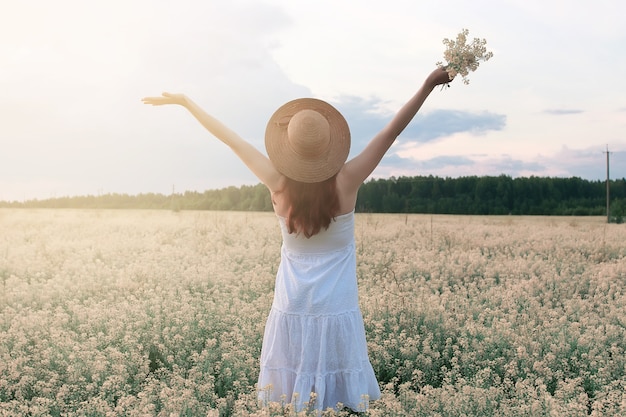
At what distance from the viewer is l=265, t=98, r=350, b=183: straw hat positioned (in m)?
4.25

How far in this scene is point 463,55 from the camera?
449 cm

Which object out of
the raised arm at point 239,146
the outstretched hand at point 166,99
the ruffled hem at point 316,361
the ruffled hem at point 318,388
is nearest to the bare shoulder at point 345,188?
the raised arm at point 239,146

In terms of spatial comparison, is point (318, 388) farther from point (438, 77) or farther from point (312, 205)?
point (438, 77)

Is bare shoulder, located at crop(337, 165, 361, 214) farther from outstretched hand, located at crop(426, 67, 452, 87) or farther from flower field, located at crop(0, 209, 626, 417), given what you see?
flower field, located at crop(0, 209, 626, 417)

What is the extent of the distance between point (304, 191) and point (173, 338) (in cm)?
340

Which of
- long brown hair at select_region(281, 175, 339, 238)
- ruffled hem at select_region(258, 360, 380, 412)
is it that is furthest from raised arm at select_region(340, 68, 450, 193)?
ruffled hem at select_region(258, 360, 380, 412)

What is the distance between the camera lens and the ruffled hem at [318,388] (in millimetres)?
4633

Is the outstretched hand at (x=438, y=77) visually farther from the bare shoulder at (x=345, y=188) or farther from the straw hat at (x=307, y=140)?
the bare shoulder at (x=345, y=188)

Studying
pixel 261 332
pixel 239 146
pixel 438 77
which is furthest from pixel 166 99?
pixel 261 332

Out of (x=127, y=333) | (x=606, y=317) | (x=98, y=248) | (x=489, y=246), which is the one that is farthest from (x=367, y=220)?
(x=127, y=333)

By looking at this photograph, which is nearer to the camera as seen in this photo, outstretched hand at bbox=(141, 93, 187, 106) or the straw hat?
the straw hat

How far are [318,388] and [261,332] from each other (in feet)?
8.64

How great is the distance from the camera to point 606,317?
8.49 metres

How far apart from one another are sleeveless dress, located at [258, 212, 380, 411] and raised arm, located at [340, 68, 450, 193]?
0.89 feet
